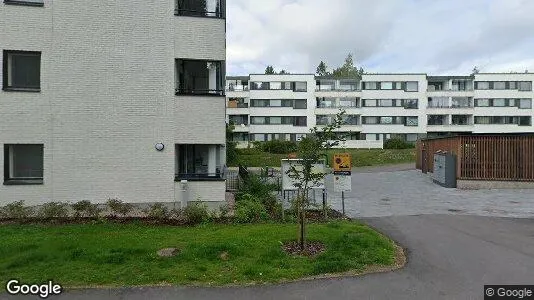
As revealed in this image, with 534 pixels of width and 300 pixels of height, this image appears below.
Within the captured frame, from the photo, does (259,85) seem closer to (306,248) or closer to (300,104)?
(300,104)

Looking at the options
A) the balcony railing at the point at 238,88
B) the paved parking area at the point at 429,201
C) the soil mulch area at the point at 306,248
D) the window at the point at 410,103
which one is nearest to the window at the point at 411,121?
the window at the point at 410,103

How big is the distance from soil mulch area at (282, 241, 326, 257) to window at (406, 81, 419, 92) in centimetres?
5598

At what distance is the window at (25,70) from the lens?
11781 millimetres

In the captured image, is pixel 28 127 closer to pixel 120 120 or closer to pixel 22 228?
pixel 120 120

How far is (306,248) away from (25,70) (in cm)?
1099

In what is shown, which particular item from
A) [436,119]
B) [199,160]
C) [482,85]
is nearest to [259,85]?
[436,119]

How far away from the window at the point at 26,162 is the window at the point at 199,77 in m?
5.12

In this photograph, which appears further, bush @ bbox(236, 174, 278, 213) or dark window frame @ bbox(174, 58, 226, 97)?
bush @ bbox(236, 174, 278, 213)

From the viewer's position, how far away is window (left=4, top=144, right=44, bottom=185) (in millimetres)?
11802

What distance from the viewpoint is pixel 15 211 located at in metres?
10.5

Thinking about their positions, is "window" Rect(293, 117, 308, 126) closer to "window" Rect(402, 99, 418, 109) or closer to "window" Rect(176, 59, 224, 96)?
"window" Rect(402, 99, 418, 109)

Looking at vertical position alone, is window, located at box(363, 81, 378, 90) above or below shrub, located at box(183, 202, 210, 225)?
above

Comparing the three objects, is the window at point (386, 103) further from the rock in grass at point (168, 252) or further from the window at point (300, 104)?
the rock in grass at point (168, 252)

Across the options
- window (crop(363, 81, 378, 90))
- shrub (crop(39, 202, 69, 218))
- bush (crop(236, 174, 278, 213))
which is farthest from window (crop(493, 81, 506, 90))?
shrub (crop(39, 202, 69, 218))
